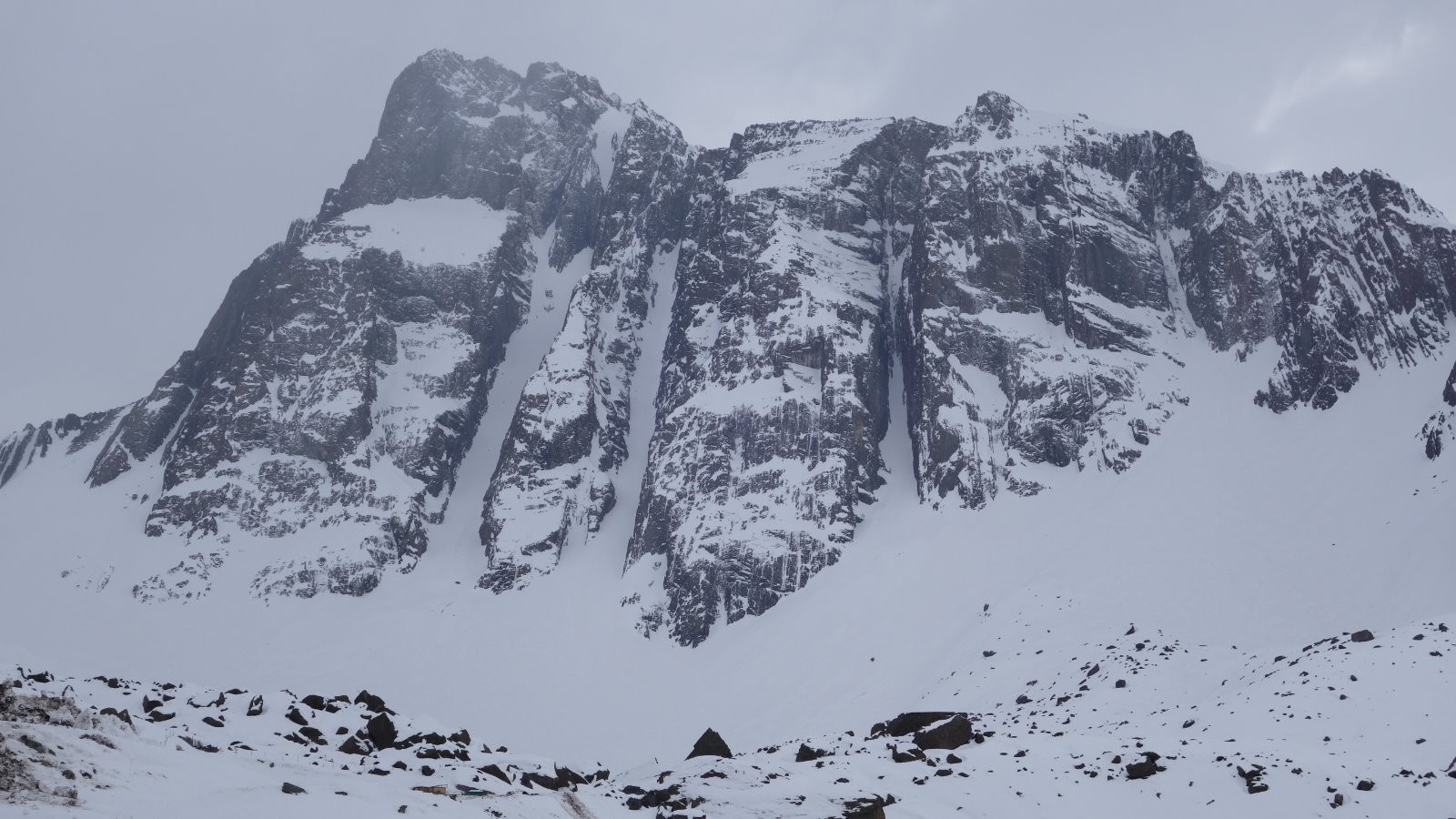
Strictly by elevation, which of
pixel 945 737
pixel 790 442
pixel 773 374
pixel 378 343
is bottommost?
pixel 945 737

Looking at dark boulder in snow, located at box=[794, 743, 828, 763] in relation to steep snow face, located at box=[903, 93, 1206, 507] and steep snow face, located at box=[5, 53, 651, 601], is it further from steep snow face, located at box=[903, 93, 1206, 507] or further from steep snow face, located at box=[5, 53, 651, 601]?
steep snow face, located at box=[5, 53, 651, 601]

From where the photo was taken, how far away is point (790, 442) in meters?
99.6

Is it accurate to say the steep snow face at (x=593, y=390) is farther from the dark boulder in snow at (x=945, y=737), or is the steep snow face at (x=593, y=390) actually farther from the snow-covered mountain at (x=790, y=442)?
the dark boulder in snow at (x=945, y=737)

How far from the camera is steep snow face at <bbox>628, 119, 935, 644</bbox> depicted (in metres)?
90.9

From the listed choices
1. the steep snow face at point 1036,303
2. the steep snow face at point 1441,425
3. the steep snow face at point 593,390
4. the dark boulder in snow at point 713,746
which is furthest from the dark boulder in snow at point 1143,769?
the steep snow face at point 593,390

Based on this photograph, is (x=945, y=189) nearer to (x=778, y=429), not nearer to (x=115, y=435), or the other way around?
(x=778, y=429)

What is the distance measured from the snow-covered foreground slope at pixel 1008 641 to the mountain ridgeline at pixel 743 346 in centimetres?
412

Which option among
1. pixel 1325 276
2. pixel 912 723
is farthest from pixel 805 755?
pixel 1325 276

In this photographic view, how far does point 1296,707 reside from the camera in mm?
31938

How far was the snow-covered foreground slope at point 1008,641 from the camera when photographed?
2498 centimetres

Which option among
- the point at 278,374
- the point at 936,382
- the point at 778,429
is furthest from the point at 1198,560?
the point at 278,374

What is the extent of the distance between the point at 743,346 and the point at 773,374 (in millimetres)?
5853

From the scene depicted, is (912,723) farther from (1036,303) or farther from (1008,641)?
(1036,303)

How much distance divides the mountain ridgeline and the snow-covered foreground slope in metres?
4.12
